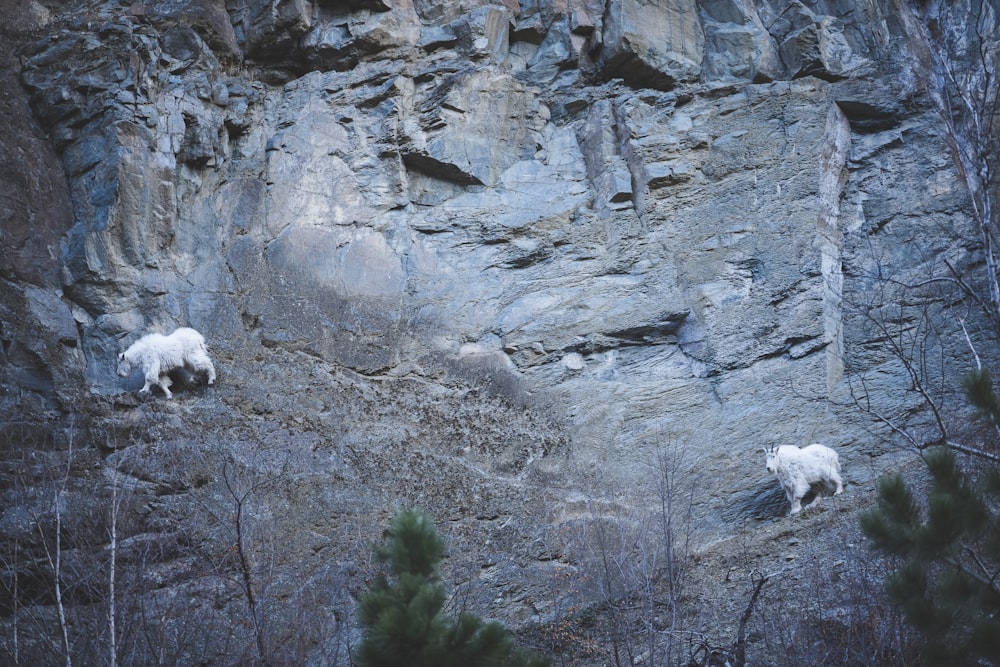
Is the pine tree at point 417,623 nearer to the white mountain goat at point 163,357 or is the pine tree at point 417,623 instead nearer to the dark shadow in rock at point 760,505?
the dark shadow in rock at point 760,505

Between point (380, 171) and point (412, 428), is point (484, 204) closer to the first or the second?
point (380, 171)

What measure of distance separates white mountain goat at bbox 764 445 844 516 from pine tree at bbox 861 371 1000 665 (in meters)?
6.81

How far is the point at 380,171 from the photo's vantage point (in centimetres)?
2027

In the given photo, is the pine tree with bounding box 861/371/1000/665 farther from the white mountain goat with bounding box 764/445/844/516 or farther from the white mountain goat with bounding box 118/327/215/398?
the white mountain goat with bounding box 118/327/215/398

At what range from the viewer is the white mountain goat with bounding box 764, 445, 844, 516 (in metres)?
14.2

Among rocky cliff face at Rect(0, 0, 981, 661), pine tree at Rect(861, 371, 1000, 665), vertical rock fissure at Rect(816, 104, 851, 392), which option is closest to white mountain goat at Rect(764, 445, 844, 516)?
rocky cliff face at Rect(0, 0, 981, 661)

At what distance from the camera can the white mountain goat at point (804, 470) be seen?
46.6 feet

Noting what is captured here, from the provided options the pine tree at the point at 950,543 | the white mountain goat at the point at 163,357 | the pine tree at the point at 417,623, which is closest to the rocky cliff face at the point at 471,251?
the white mountain goat at the point at 163,357

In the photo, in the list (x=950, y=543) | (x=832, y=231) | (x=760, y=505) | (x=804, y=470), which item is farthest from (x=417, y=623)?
(x=832, y=231)

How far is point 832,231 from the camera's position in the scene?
60.7ft

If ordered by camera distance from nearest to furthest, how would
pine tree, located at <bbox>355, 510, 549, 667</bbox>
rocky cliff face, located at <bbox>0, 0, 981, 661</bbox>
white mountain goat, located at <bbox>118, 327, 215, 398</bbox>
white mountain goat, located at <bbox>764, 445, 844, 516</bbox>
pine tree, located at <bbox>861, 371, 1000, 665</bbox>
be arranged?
pine tree, located at <bbox>355, 510, 549, 667</bbox>, pine tree, located at <bbox>861, 371, 1000, 665</bbox>, white mountain goat, located at <bbox>764, 445, 844, 516</bbox>, rocky cliff face, located at <bbox>0, 0, 981, 661</bbox>, white mountain goat, located at <bbox>118, 327, 215, 398</bbox>

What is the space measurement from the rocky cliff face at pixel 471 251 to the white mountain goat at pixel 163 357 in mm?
430

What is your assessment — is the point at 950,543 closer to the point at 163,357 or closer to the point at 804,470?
the point at 804,470

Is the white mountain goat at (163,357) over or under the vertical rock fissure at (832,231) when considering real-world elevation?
under
